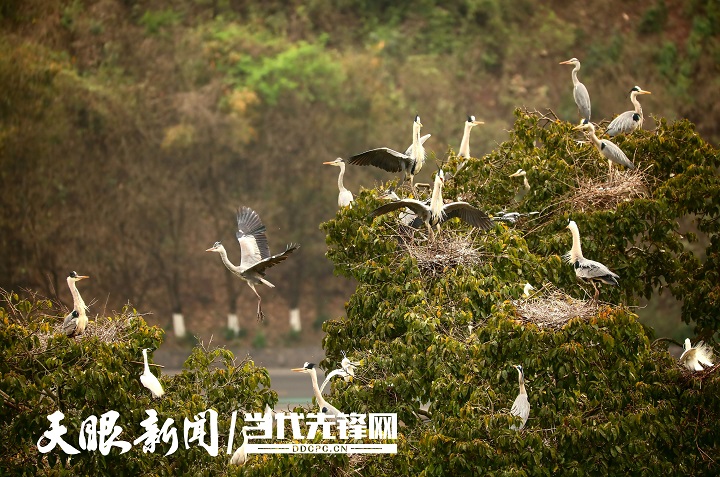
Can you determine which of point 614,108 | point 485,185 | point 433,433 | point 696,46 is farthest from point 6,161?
point 433,433

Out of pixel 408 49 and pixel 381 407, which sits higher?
pixel 408 49

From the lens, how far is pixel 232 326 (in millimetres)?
32438

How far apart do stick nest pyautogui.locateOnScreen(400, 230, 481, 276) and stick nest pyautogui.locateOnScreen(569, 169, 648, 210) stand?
5.03 ft

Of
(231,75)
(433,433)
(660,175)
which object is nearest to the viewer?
(433,433)

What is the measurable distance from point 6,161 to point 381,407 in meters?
21.7

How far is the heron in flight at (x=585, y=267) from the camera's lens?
1215cm

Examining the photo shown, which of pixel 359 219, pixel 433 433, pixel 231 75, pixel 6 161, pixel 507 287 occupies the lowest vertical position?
pixel 433 433

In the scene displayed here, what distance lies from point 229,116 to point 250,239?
757 inches

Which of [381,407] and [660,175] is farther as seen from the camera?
[660,175]

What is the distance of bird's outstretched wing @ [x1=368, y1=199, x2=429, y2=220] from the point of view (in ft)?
41.5

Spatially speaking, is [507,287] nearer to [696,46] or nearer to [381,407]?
[381,407]

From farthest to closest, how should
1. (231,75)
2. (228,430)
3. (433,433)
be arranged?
(231,75), (228,430), (433,433)

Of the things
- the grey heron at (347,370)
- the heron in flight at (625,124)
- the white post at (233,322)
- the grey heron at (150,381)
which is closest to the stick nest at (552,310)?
the grey heron at (347,370)

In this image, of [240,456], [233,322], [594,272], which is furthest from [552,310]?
[233,322]
